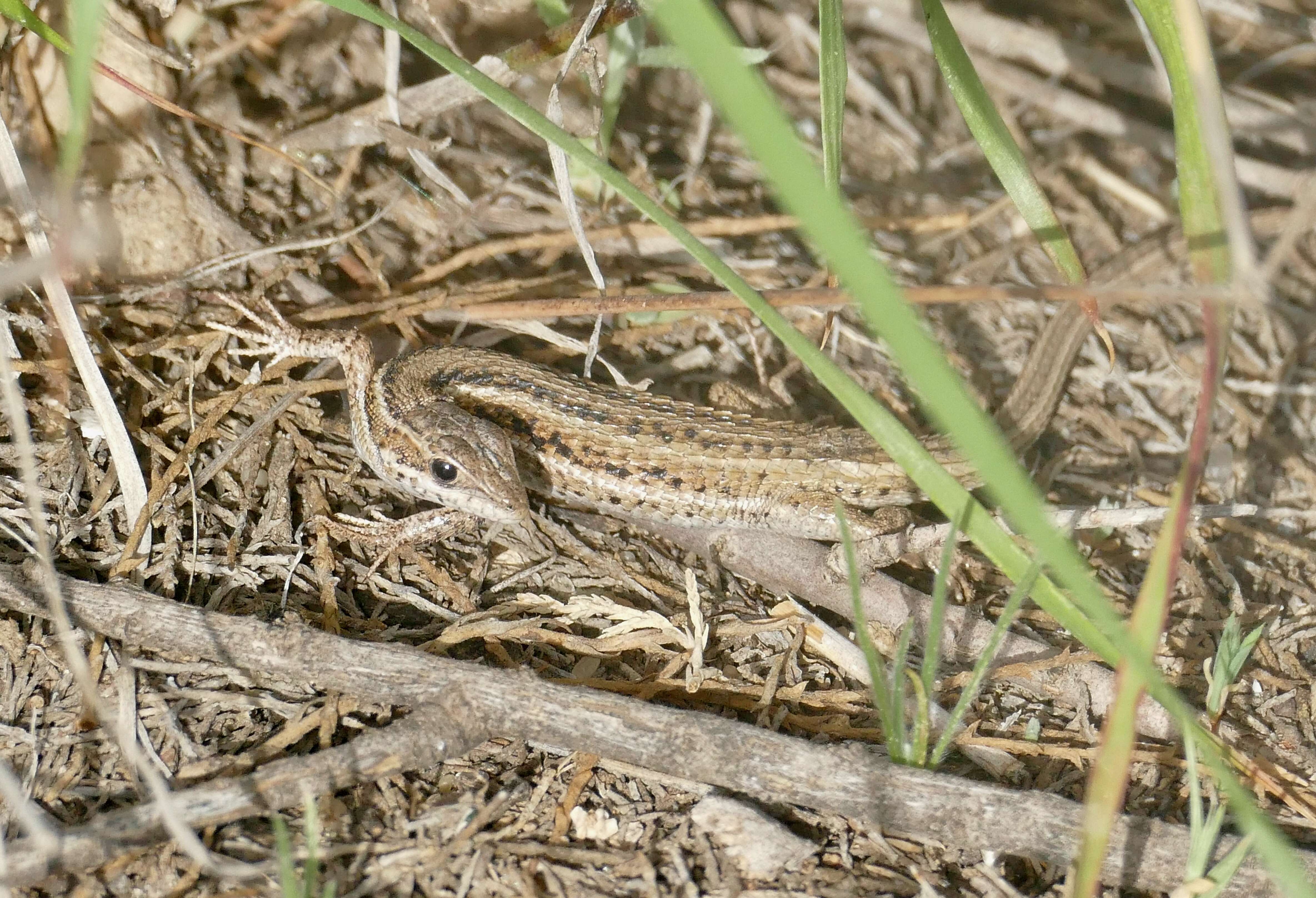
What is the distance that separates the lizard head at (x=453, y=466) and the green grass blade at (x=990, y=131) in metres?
2.01

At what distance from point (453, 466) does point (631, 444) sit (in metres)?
0.73

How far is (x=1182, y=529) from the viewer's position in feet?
6.81

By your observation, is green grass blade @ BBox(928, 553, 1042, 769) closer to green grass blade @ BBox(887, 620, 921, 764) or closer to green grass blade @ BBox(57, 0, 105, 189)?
green grass blade @ BBox(887, 620, 921, 764)

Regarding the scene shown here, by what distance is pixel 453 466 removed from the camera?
3.58 m

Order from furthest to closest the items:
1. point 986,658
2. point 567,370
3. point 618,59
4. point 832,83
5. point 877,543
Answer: point 567,370
point 618,59
point 877,543
point 832,83
point 986,658

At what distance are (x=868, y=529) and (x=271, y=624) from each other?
7.29 ft

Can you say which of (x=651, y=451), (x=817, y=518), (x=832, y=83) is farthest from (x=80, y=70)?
(x=817, y=518)

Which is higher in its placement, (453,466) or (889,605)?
(453,466)

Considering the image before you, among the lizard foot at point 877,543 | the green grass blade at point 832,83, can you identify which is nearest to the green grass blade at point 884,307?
the green grass blade at point 832,83

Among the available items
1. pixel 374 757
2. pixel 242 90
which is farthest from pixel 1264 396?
pixel 242 90

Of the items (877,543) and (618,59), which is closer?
(877,543)

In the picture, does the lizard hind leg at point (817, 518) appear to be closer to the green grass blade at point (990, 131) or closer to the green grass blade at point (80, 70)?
the green grass blade at point (990, 131)

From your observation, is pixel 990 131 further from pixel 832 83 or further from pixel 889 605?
pixel 889 605

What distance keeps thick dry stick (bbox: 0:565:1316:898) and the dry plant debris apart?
110 mm
